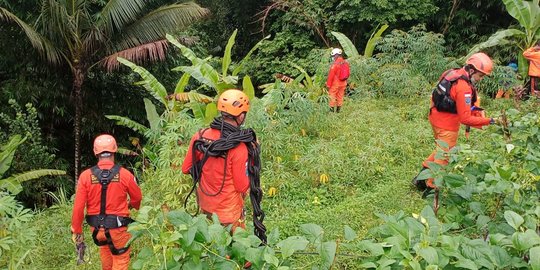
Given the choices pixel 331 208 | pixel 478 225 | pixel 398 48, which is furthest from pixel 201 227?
pixel 398 48

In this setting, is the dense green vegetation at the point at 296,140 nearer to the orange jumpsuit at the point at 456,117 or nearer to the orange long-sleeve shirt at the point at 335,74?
the orange long-sleeve shirt at the point at 335,74

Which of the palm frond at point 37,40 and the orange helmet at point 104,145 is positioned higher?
the palm frond at point 37,40

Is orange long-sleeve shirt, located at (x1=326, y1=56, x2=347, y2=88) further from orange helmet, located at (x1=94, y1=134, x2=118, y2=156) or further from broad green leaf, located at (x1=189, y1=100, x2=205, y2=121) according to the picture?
orange helmet, located at (x1=94, y1=134, x2=118, y2=156)

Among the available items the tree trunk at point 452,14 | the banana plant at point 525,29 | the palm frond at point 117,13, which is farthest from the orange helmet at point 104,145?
the tree trunk at point 452,14

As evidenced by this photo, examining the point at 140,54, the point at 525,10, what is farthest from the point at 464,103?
the point at 525,10

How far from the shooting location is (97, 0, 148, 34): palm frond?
8.56 m

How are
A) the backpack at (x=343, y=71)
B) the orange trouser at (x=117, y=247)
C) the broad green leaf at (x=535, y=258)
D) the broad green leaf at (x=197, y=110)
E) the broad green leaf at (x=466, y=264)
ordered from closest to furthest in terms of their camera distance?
the broad green leaf at (x=535, y=258), the broad green leaf at (x=466, y=264), the orange trouser at (x=117, y=247), the broad green leaf at (x=197, y=110), the backpack at (x=343, y=71)

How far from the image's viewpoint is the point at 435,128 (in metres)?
4.94

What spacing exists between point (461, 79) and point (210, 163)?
2.61 metres

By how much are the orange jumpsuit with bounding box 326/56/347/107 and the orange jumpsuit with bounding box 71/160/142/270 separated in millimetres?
5520

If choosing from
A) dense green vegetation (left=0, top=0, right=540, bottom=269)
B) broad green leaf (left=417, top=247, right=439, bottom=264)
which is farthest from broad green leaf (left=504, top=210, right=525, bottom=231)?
broad green leaf (left=417, top=247, right=439, bottom=264)

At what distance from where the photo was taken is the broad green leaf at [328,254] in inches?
74.5

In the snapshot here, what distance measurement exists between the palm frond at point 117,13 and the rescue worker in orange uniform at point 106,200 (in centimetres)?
537

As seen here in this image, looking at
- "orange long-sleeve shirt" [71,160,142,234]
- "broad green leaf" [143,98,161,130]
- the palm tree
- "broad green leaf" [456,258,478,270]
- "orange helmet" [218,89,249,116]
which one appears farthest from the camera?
the palm tree
